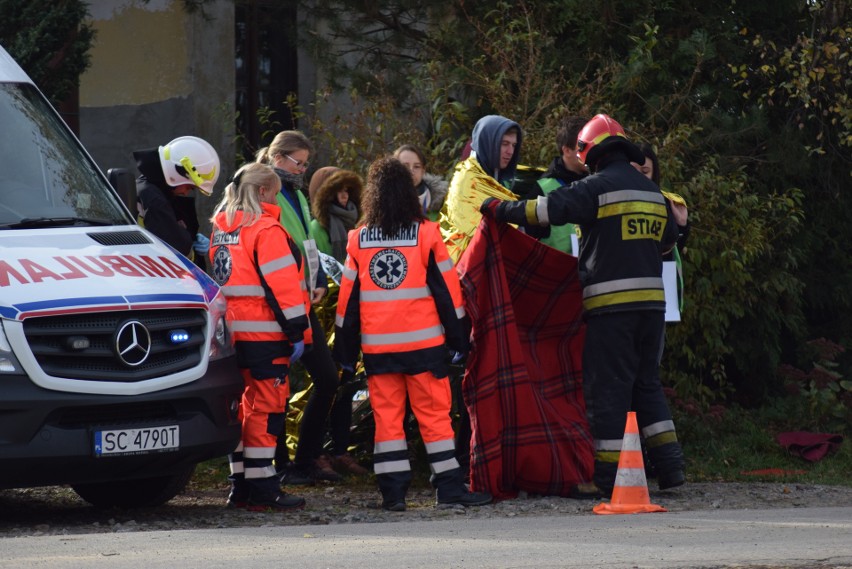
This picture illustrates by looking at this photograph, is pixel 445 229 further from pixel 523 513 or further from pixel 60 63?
pixel 60 63

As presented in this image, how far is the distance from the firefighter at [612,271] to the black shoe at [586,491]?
0.07 metres

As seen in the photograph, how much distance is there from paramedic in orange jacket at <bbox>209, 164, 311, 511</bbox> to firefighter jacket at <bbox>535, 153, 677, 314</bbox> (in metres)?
→ 1.37

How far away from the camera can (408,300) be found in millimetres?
7703

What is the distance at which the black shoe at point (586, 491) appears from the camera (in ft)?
26.5

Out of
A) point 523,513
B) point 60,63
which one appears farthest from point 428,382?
point 60,63

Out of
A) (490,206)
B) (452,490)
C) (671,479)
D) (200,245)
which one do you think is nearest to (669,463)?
(671,479)

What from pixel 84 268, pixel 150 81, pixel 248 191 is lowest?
pixel 84 268

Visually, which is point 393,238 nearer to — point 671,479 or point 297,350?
point 297,350

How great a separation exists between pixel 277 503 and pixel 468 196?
196 centimetres

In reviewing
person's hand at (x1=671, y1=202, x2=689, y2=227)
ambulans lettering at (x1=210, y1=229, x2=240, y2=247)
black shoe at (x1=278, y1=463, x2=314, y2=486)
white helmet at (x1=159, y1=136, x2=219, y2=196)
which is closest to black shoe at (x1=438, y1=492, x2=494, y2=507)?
black shoe at (x1=278, y1=463, x2=314, y2=486)

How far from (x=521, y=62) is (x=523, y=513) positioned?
4.75 metres

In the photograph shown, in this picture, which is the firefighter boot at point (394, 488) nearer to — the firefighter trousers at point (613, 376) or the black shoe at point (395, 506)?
the black shoe at point (395, 506)

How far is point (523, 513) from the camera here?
7.68 m

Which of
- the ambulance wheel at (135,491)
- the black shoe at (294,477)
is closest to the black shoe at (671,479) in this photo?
the black shoe at (294,477)
